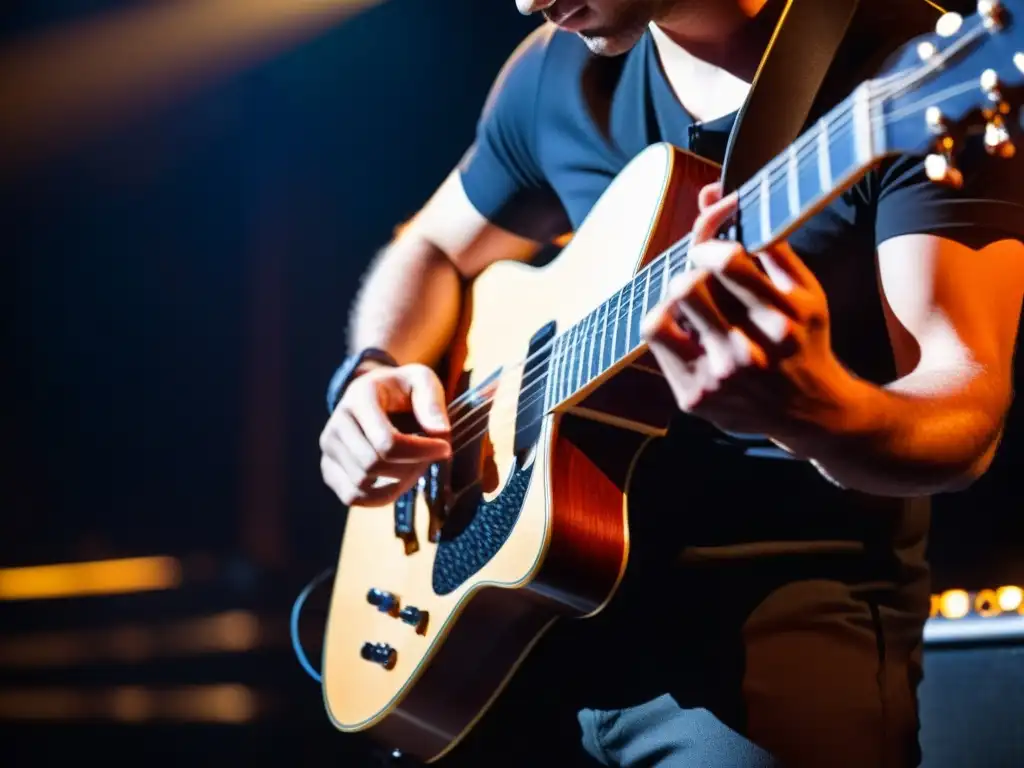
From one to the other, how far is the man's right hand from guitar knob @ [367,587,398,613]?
132mm

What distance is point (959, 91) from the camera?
0.67 m

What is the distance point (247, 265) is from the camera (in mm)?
2936

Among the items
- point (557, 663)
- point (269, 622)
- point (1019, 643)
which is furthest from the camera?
point (269, 622)

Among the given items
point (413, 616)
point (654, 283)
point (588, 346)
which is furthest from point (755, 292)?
point (413, 616)

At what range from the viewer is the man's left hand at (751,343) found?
2.36 feet

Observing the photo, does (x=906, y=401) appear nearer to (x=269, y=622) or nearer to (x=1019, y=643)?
(x=1019, y=643)

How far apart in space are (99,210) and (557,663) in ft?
7.35

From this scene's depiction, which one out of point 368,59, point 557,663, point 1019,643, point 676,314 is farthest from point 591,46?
point 368,59

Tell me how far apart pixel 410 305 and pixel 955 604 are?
103cm

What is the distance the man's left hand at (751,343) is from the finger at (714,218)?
85mm

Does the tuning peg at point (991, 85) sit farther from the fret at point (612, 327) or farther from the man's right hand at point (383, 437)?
the man's right hand at point (383, 437)

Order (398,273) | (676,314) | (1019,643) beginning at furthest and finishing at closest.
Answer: (398,273) → (1019,643) → (676,314)

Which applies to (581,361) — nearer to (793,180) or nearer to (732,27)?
(793,180)

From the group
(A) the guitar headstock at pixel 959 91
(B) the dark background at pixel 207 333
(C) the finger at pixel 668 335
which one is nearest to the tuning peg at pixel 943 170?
(A) the guitar headstock at pixel 959 91
